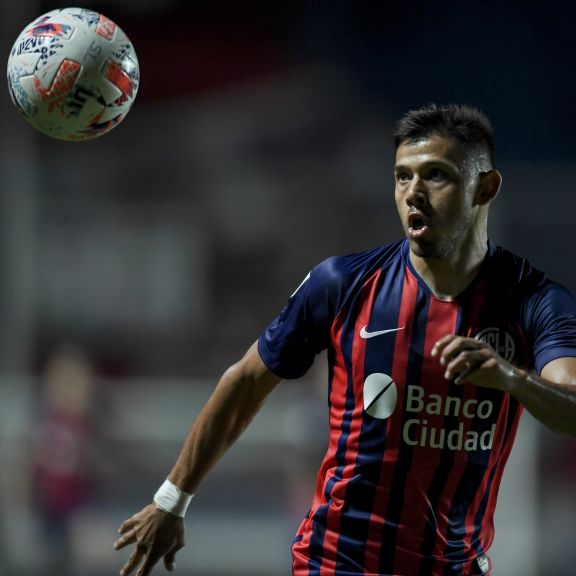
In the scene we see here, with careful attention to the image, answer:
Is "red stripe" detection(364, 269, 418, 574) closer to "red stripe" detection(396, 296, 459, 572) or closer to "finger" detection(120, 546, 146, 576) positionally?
"red stripe" detection(396, 296, 459, 572)

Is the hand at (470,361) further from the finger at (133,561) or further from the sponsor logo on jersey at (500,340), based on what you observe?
the finger at (133,561)

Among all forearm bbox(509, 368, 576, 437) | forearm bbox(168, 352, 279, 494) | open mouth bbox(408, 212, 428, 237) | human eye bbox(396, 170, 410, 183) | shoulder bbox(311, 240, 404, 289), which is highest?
human eye bbox(396, 170, 410, 183)

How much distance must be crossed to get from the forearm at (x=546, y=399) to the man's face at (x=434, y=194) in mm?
664

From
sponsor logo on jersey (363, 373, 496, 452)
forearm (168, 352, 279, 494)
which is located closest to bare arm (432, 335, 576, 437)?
sponsor logo on jersey (363, 373, 496, 452)

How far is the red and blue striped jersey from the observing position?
3766 mm

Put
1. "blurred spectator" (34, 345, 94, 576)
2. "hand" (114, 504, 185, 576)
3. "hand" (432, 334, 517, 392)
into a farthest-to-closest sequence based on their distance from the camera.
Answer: "blurred spectator" (34, 345, 94, 576)
"hand" (114, 504, 185, 576)
"hand" (432, 334, 517, 392)

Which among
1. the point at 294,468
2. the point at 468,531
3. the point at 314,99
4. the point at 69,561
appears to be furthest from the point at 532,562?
the point at 314,99

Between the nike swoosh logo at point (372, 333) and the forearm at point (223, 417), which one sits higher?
the nike swoosh logo at point (372, 333)

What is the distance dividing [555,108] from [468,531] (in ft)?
43.9

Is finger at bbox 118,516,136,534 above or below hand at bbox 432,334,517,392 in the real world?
below

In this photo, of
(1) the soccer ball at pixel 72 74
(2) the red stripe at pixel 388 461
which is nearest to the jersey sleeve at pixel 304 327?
(2) the red stripe at pixel 388 461

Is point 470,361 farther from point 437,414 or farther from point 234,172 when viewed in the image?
point 234,172

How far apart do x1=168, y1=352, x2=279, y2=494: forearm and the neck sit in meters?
0.65

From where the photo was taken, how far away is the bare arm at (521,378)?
3.09 m
